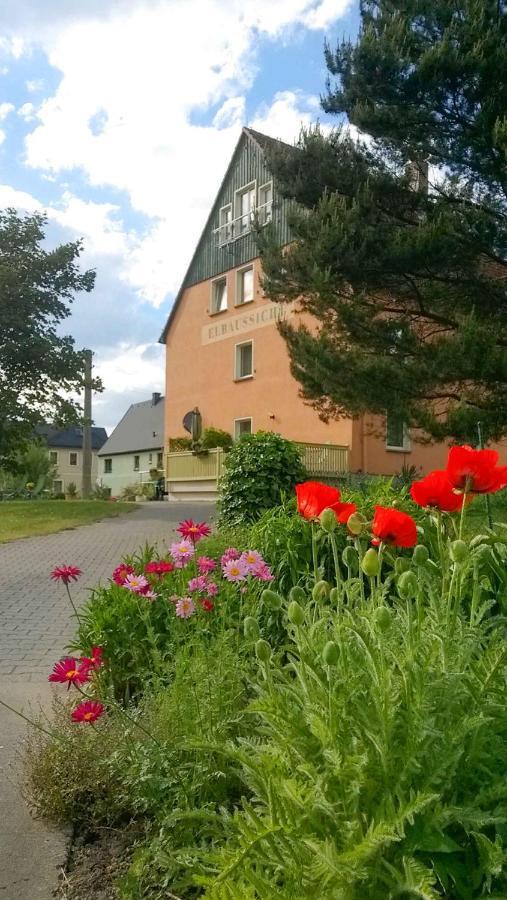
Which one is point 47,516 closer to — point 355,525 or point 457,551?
point 355,525

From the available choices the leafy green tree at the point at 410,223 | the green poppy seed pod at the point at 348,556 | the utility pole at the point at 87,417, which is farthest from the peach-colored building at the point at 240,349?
the green poppy seed pod at the point at 348,556

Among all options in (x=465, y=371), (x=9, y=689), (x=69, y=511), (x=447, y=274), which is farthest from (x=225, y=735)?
(x=69, y=511)

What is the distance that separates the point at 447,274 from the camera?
39.8 feet

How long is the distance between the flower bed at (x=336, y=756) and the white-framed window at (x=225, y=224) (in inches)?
991

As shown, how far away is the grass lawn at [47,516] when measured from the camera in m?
15.2

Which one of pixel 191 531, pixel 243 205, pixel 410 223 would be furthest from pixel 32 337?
pixel 191 531

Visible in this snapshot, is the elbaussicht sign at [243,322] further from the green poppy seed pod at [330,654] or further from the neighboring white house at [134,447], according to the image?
the green poppy seed pod at [330,654]

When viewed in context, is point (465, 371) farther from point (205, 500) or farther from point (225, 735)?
point (205, 500)

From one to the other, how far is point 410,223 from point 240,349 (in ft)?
45.1

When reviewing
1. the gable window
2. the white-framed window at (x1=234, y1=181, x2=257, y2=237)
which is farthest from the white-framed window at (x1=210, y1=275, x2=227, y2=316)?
the white-framed window at (x1=234, y1=181, x2=257, y2=237)

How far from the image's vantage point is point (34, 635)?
5828mm

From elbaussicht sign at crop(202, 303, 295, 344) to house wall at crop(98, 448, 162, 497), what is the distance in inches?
774

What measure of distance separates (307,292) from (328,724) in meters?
12.0

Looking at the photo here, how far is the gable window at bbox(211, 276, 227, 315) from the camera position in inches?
1051
